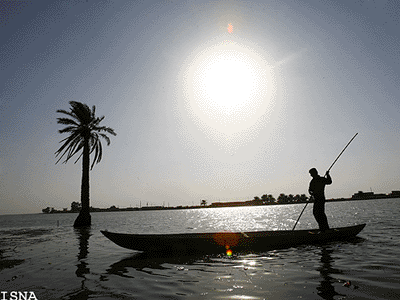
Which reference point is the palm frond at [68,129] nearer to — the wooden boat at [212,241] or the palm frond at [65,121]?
the palm frond at [65,121]

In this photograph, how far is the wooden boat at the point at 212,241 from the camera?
10.2 metres

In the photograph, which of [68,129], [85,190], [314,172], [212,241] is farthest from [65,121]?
[314,172]

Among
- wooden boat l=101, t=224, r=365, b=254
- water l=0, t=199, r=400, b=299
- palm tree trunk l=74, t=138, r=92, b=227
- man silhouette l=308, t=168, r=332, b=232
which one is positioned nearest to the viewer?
water l=0, t=199, r=400, b=299

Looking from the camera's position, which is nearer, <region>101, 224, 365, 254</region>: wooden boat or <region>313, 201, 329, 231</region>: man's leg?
<region>101, 224, 365, 254</region>: wooden boat

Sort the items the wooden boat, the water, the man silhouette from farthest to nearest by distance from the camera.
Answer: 1. the man silhouette
2. the wooden boat
3. the water

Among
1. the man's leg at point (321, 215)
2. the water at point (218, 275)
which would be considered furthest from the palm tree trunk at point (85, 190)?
the man's leg at point (321, 215)

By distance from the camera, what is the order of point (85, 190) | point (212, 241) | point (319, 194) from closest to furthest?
1. point (212, 241)
2. point (319, 194)
3. point (85, 190)

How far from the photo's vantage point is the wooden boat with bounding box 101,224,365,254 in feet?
33.3

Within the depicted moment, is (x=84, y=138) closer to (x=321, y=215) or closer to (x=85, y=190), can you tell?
(x=85, y=190)

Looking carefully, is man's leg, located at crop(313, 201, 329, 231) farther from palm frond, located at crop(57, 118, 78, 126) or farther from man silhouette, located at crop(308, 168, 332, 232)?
palm frond, located at crop(57, 118, 78, 126)

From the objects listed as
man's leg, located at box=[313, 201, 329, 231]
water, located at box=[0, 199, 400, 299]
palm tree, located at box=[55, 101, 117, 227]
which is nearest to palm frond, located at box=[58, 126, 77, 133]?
palm tree, located at box=[55, 101, 117, 227]

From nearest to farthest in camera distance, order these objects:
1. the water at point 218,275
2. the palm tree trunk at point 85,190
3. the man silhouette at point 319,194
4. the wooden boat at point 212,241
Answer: the water at point 218,275 → the wooden boat at point 212,241 → the man silhouette at point 319,194 → the palm tree trunk at point 85,190

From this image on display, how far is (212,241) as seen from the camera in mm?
10359

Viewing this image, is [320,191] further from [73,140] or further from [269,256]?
[73,140]
